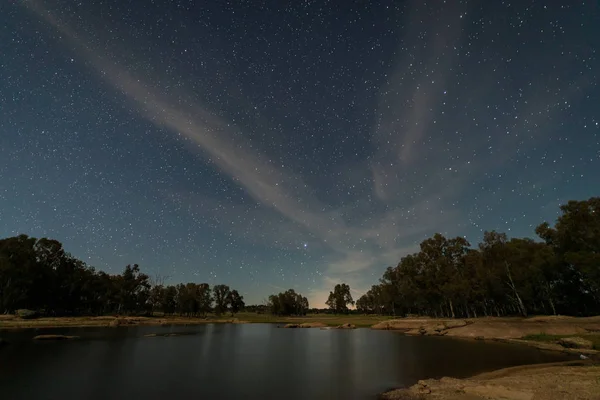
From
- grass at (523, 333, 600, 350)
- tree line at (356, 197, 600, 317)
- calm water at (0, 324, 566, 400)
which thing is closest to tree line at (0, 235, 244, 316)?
calm water at (0, 324, 566, 400)

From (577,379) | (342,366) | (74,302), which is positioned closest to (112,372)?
(342,366)

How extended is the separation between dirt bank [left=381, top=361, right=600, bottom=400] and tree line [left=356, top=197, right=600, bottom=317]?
192ft

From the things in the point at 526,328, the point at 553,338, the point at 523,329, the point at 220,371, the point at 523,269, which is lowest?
the point at 220,371

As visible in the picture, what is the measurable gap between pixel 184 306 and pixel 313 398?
181 meters

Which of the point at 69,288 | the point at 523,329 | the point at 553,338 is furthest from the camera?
the point at 69,288

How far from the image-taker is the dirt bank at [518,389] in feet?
59.1

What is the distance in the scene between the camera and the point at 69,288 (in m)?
140

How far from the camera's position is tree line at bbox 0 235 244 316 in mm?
114562

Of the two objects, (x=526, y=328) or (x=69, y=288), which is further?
(x=69, y=288)

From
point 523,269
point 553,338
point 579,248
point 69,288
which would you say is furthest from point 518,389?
point 69,288

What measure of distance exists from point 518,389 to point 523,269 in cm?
8414

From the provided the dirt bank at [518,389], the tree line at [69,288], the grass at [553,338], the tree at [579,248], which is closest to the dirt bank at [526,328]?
the grass at [553,338]

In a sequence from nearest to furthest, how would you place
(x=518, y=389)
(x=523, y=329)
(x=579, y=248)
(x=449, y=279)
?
(x=518, y=389), (x=523, y=329), (x=579, y=248), (x=449, y=279)

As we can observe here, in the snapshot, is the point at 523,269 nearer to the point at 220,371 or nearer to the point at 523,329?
the point at 523,329
